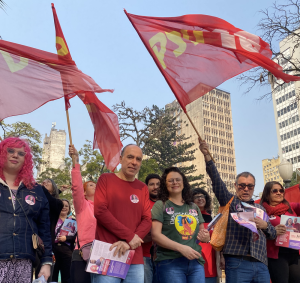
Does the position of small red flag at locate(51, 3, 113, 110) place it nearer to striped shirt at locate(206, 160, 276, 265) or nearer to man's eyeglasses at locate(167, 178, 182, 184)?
man's eyeglasses at locate(167, 178, 182, 184)

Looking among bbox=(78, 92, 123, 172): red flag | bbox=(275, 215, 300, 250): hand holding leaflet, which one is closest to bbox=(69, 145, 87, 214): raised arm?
bbox=(78, 92, 123, 172): red flag

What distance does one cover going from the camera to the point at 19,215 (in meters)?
3.07

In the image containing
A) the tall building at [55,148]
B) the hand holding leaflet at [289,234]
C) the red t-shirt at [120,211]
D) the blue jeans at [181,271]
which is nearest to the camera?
the red t-shirt at [120,211]

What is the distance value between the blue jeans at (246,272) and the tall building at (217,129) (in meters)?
100

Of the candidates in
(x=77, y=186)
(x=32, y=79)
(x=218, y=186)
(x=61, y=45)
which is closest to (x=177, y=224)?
(x=218, y=186)

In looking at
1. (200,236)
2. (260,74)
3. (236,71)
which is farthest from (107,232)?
(260,74)

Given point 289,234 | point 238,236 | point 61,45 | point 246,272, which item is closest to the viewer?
point 246,272

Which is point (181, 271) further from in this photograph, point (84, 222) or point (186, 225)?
point (84, 222)

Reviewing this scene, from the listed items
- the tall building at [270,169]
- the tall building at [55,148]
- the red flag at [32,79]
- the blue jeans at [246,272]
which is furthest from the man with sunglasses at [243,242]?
the tall building at [270,169]

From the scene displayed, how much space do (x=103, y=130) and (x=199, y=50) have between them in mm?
2048

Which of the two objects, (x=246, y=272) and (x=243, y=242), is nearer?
(x=246, y=272)

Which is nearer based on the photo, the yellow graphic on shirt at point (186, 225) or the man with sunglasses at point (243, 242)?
the yellow graphic on shirt at point (186, 225)

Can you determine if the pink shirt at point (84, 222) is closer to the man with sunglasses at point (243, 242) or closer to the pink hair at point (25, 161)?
the pink hair at point (25, 161)

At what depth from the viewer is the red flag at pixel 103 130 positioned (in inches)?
227
